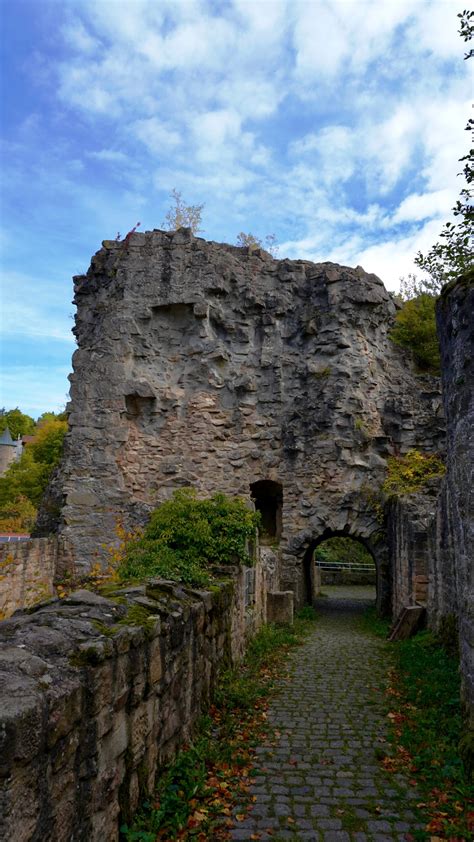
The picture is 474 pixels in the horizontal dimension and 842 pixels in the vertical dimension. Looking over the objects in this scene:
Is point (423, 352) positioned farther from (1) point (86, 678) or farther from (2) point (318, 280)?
(1) point (86, 678)

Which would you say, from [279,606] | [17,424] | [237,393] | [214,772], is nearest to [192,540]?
[214,772]

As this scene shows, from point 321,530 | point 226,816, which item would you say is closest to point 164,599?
point 226,816

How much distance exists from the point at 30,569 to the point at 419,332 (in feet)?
47.7

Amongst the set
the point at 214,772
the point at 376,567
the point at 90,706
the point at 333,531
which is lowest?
the point at 214,772

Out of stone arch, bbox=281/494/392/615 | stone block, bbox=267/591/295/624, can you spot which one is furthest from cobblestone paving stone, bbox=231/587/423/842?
A: stone arch, bbox=281/494/392/615

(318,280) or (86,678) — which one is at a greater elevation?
(318,280)

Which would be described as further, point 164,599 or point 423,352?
point 423,352

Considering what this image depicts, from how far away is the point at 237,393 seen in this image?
1933 centimetres

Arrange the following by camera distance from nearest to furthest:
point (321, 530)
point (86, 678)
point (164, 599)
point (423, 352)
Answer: point (86, 678) < point (164, 599) < point (321, 530) < point (423, 352)

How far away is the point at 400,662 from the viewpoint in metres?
9.69

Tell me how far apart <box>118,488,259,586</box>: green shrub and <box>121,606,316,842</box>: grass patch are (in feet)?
4.80

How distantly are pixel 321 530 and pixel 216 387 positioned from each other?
5683 mm

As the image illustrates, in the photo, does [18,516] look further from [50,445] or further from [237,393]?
[237,393]

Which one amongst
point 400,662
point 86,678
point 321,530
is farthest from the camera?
point 321,530
